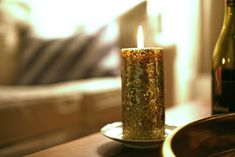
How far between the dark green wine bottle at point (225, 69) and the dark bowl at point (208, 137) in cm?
16

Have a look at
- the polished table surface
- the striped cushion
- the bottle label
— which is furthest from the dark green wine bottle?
the striped cushion

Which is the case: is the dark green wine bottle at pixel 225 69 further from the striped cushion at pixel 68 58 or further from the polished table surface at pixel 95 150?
the striped cushion at pixel 68 58

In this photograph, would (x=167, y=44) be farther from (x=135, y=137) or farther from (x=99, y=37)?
(x=135, y=137)

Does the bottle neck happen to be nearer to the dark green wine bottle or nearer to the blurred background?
the dark green wine bottle

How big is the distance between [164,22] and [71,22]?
0.66 meters

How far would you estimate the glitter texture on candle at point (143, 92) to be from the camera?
1.80ft

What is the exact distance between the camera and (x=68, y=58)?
2311 millimetres

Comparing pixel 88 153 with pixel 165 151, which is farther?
pixel 88 153

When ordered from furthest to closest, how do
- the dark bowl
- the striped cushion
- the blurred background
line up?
the striped cushion → the blurred background → the dark bowl

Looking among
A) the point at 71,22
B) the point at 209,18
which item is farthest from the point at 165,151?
the point at 209,18

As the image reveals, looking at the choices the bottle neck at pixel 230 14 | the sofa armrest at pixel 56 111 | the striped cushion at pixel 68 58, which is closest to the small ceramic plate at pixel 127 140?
the bottle neck at pixel 230 14

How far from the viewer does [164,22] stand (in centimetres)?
259

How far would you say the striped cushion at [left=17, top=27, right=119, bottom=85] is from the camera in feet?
7.22

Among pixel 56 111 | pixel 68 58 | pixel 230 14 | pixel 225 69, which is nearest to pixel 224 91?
pixel 225 69
